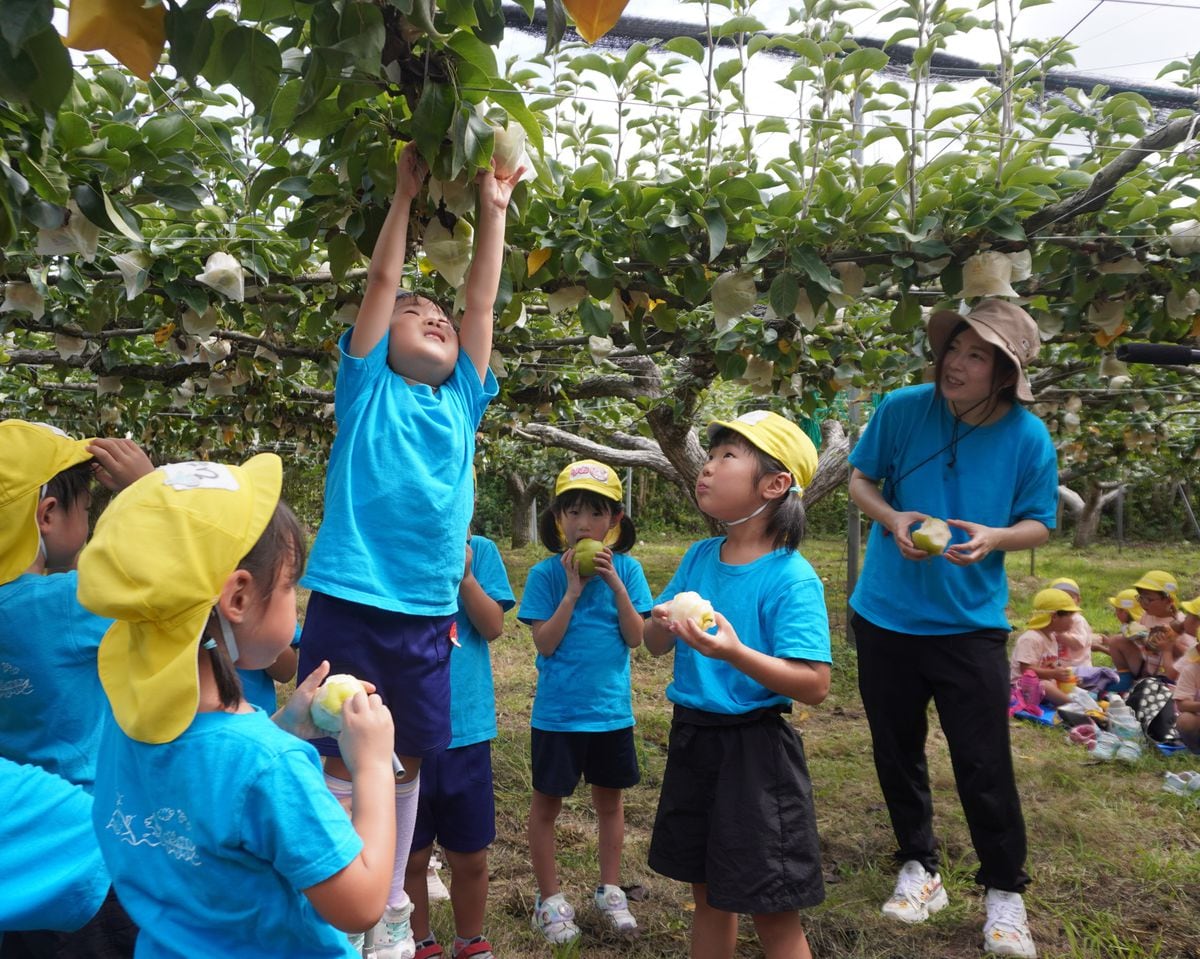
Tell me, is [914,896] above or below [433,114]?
below

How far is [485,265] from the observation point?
1572mm

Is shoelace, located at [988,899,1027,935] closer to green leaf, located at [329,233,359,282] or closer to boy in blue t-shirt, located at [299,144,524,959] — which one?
boy in blue t-shirt, located at [299,144,524,959]

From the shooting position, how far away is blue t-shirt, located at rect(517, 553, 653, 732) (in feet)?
7.88

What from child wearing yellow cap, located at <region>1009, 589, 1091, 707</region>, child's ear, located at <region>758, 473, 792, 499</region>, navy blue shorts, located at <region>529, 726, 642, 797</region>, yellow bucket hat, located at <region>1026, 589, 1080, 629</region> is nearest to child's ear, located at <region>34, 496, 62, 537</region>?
navy blue shorts, located at <region>529, 726, 642, 797</region>

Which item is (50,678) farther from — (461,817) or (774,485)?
(774,485)

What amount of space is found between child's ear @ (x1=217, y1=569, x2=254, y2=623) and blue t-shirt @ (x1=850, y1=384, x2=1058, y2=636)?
160 centimetres

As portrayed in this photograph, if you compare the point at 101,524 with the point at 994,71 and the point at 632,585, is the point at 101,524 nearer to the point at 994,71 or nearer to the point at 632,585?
the point at 632,585

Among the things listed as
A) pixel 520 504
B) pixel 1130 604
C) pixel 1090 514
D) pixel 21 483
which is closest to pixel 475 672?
pixel 21 483

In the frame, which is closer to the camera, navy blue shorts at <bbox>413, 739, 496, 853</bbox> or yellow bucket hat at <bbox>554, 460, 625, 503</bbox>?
navy blue shorts at <bbox>413, 739, 496, 853</bbox>

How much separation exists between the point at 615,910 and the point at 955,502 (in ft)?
4.52

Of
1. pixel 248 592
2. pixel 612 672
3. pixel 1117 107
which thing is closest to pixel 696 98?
pixel 1117 107

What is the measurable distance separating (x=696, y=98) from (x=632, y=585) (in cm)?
131

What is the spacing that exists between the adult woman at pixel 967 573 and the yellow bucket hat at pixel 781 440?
360 millimetres

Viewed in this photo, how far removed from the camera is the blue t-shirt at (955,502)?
2131mm
